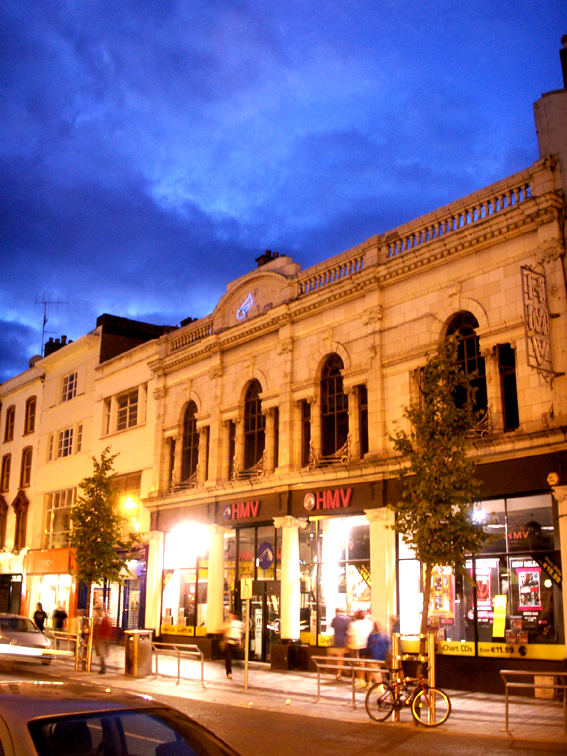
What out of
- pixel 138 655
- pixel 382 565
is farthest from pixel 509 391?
pixel 138 655

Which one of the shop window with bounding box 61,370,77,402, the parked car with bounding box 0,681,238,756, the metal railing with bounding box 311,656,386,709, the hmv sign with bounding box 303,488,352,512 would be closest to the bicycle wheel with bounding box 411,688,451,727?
the metal railing with bounding box 311,656,386,709

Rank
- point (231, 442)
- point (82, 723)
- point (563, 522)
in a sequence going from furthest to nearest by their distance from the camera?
point (231, 442)
point (563, 522)
point (82, 723)

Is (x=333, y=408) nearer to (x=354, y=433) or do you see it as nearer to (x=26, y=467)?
(x=354, y=433)

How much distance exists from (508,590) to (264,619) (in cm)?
863

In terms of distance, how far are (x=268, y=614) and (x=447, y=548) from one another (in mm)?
9784

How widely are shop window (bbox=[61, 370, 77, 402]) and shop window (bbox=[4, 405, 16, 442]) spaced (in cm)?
622

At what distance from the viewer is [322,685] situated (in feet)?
60.4

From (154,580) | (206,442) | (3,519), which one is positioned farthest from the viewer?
(3,519)

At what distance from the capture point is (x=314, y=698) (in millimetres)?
16297

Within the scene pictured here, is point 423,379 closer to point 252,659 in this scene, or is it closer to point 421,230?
point 421,230

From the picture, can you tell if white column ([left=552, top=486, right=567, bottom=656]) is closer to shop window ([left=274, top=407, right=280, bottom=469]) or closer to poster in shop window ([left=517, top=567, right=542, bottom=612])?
poster in shop window ([left=517, top=567, right=542, bottom=612])

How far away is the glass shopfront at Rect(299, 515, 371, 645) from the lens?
819 inches

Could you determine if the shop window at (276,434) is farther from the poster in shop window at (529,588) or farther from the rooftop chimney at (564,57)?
the rooftop chimney at (564,57)

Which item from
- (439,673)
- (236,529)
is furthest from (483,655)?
(236,529)
